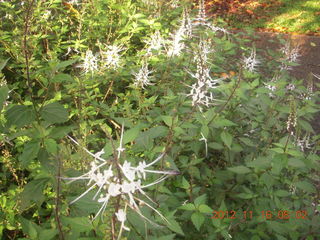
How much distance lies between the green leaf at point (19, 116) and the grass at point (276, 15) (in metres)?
7.50

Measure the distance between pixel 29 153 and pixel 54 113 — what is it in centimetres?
21

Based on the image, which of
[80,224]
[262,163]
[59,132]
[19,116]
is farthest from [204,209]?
[19,116]

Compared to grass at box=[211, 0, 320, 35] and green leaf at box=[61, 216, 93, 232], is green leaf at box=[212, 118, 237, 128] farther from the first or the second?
grass at box=[211, 0, 320, 35]

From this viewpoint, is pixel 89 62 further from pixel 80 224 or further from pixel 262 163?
pixel 80 224

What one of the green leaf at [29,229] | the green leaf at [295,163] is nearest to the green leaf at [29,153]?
the green leaf at [29,229]

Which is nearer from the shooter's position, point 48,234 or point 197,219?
point 48,234

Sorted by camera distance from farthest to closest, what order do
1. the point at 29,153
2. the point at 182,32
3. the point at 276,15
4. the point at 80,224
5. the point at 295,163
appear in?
the point at 276,15 → the point at 182,32 → the point at 295,163 → the point at 29,153 → the point at 80,224

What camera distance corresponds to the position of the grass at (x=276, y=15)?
8.19 m

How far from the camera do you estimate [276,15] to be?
29.6 ft

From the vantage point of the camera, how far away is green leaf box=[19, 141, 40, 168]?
1.56m

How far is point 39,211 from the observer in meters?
2.29

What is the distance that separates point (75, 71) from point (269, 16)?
7.02m

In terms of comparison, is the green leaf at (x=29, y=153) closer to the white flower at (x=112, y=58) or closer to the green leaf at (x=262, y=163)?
the green leaf at (x=262, y=163)
